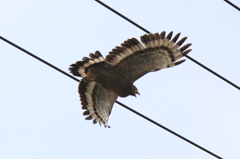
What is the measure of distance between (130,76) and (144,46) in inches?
27.3

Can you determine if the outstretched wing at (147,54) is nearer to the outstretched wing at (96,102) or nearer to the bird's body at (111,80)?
the bird's body at (111,80)

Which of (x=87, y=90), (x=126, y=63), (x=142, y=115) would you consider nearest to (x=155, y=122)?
(x=142, y=115)

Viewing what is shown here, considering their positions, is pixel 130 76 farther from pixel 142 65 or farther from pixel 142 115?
pixel 142 115

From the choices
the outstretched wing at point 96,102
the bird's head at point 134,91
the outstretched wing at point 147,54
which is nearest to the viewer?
the outstretched wing at point 147,54

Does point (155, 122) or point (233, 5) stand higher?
point (233, 5)

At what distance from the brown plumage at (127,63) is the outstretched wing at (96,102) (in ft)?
0.06

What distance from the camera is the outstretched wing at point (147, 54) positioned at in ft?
27.6

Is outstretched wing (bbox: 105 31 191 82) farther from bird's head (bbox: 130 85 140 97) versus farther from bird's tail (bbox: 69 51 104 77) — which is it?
bird's head (bbox: 130 85 140 97)

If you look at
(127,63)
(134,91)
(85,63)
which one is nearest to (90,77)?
(85,63)

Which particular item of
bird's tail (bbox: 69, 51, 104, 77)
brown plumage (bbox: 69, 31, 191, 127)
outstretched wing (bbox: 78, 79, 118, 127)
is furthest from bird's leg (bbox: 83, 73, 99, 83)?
outstretched wing (bbox: 78, 79, 118, 127)

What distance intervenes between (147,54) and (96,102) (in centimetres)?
151

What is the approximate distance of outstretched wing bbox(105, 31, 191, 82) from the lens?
27.6 feet

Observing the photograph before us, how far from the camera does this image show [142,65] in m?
8.76

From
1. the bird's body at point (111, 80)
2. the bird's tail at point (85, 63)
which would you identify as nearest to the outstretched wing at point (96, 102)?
the bird's body at point (111, 80)
